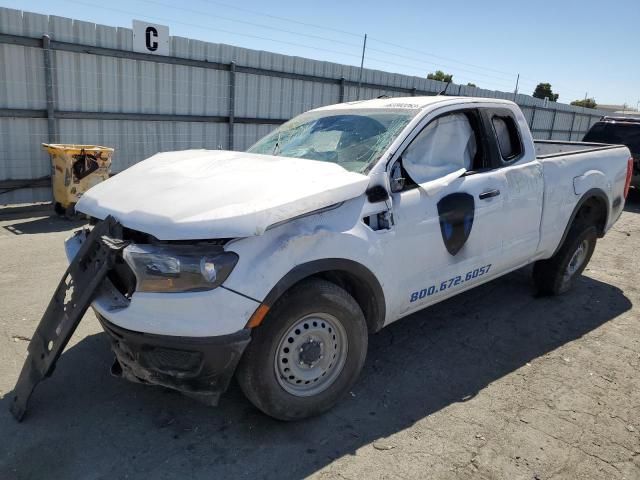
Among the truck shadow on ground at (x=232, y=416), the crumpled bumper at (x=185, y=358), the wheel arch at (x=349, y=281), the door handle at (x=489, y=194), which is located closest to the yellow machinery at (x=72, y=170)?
the truck shadow on ground at (x=232, y=416)

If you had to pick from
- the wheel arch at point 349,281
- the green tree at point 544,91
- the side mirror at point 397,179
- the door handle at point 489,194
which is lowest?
the wheel arch at point 349,281

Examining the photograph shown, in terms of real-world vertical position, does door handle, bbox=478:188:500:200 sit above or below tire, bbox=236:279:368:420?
above

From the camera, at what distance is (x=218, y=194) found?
2814mm

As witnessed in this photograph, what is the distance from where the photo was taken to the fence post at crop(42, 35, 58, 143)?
8.14 metres

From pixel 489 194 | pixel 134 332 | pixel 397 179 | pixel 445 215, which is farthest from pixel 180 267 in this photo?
pixel 489 194

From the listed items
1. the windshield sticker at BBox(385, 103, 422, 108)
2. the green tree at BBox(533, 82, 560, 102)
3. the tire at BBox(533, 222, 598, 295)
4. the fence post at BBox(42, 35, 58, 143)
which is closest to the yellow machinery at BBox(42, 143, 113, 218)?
the fence post at BBox(42, 35, 58, 143)

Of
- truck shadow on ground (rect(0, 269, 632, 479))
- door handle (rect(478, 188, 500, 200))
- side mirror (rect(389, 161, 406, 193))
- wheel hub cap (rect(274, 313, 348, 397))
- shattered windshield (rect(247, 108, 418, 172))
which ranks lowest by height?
truck shadow on ground (rect(0, 269, 632, 479))

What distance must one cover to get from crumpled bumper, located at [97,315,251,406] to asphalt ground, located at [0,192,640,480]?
1.32 ft

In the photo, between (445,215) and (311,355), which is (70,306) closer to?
(311,355)

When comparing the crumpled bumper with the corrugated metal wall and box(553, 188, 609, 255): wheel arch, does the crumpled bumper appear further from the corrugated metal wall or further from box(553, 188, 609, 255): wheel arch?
the corrugated metal wall

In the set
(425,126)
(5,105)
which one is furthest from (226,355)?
(5,105)

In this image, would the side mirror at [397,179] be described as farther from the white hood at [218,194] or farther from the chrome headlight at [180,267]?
the chrome headlight at [180,267]

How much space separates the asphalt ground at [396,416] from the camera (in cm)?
274

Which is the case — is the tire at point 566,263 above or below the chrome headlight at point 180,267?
below
